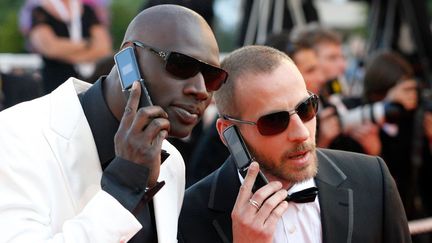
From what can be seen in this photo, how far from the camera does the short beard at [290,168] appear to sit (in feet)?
9.82

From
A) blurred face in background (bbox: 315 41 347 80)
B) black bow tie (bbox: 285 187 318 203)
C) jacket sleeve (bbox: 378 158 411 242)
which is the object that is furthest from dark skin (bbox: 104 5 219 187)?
blurred face in background (bbox: 315 41 347 80)

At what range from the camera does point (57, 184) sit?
2484 mm

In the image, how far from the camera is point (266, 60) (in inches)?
126

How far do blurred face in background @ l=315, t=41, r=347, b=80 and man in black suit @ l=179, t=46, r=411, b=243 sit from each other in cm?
275

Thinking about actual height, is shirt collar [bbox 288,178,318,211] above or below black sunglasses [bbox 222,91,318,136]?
below

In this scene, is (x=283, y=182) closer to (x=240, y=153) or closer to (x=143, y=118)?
(x=240, y=153)

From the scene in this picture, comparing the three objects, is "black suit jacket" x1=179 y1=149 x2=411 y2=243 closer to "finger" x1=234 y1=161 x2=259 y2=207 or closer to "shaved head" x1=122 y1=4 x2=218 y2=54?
"finger" x1=234 y1=161 x2=259 y2=207

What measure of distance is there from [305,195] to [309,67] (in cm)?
242

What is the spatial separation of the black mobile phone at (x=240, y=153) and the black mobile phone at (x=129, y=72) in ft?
1.89

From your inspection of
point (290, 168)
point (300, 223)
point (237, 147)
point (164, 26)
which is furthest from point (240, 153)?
point (164, 26)

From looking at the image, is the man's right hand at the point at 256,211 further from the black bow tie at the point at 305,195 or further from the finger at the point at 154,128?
the finger at the point at 154,128

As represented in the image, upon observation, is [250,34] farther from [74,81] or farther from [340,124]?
[74,81]

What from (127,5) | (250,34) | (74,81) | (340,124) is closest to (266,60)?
(74,81)

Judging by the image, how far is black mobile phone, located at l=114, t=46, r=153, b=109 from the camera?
2.49m
